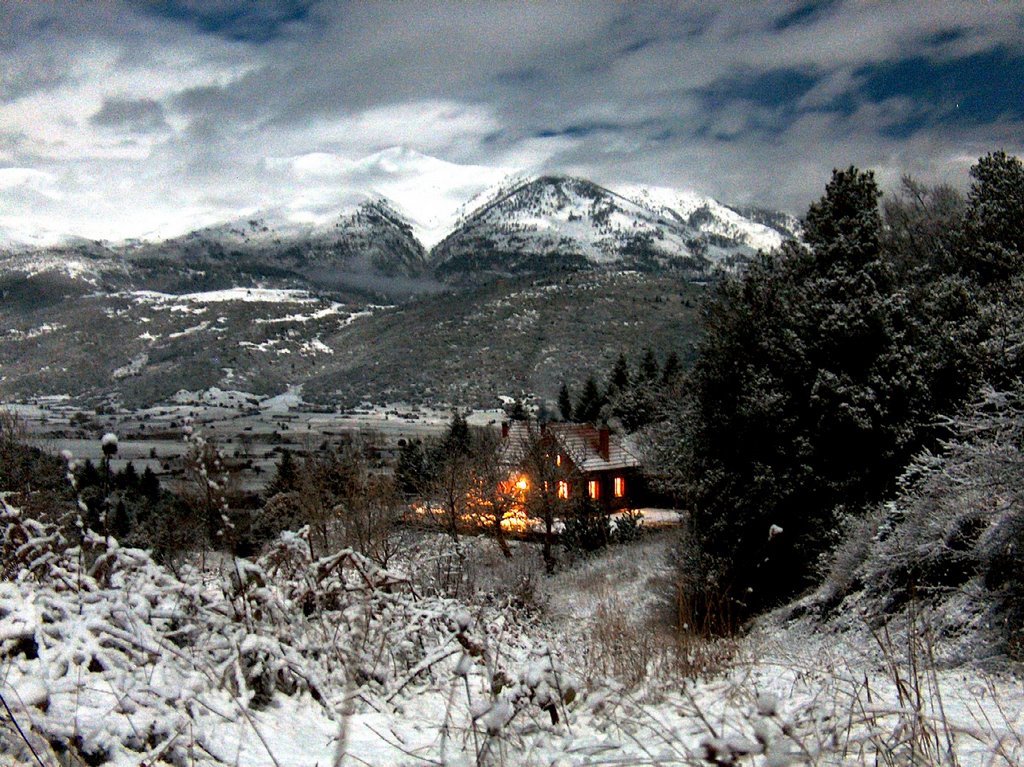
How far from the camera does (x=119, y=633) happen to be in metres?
2.99

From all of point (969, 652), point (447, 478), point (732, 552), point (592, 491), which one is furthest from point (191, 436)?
point (592, 491)

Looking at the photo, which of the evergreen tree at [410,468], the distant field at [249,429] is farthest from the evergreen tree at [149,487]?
the evergreen tree at [410,468]

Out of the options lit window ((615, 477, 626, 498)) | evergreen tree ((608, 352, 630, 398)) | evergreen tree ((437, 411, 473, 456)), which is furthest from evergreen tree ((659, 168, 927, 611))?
evergreen tree ((608, 352, 630, 398))

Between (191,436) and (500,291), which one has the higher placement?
(500,291)

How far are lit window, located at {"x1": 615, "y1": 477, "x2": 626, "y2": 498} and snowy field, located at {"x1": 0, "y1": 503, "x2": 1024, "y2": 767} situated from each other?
34.9 meters

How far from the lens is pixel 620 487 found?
130 ft

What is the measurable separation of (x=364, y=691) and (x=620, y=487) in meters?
37.3

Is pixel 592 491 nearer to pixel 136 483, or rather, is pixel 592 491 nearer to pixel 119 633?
pixel 136 483

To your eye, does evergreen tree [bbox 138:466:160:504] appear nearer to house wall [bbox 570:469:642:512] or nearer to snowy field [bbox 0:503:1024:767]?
house wall [bbox 570:469:642:512]

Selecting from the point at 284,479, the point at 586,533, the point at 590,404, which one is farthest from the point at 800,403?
the point at 590,404

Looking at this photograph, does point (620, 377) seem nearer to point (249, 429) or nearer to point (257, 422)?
point (249, 429)

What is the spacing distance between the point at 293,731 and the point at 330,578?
189 centimetres

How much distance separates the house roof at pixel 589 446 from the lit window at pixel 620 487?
0.75m

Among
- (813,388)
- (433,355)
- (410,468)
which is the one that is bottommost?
(410,468)
